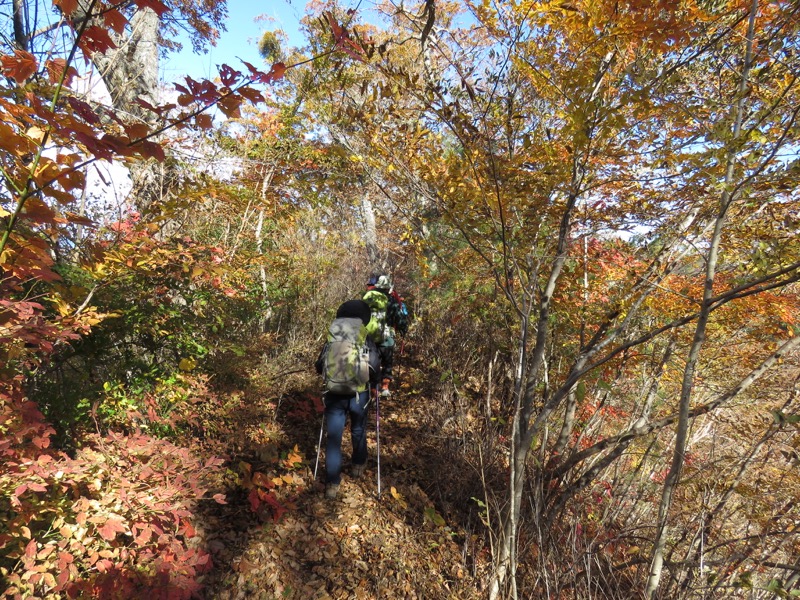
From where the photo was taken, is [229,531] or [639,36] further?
[229,531]

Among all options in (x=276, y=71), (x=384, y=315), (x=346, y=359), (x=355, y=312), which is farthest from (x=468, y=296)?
(x=276, y=71)

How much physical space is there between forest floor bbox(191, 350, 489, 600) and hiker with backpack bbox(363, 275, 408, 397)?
105cm

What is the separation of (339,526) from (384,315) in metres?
2.00

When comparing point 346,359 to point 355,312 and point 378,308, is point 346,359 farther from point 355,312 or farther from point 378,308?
point 378,308

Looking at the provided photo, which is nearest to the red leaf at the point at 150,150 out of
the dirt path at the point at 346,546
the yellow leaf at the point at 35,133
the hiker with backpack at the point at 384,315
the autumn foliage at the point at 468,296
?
the autumn foliage at the point at 468,296

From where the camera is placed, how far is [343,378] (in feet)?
10.5

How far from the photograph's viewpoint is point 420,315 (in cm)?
700

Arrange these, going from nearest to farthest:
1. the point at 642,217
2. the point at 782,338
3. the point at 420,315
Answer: the point at 642,217 → the point at 782,338 → the point at 420,315

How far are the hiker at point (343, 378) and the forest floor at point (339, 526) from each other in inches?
13.4

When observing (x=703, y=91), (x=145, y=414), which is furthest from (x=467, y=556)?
(x=703, y=91)

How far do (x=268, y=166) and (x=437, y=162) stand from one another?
341 cm

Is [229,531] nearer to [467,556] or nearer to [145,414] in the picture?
[145,414]

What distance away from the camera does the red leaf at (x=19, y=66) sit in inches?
47.1

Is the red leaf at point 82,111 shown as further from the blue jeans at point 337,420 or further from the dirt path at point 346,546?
the dirt path at point 346,546
